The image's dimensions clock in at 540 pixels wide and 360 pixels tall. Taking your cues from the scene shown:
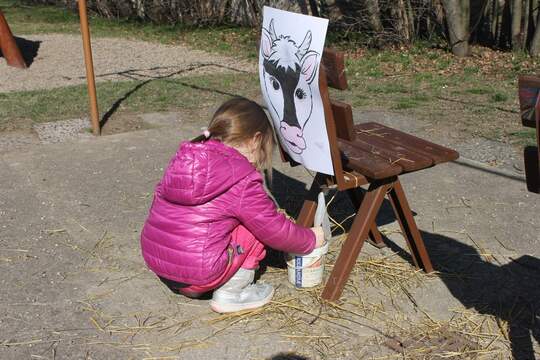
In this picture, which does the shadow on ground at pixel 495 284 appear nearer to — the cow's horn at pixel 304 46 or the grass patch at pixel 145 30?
the cow's horn at pixel 304 46

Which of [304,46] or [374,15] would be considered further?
[374,15]

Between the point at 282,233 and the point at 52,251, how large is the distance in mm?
1603

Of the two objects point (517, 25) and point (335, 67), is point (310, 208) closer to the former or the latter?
point (335, 67)

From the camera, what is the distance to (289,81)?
3.41m

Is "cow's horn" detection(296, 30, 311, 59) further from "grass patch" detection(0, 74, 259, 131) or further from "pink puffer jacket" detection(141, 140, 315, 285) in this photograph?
"grass patch" detection(0, 74, 259, 131)

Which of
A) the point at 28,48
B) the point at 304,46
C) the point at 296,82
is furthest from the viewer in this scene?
the point at 28,48

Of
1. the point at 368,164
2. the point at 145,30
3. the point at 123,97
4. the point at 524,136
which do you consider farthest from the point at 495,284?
the point at 145,30

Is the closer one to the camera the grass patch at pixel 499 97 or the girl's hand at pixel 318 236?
the girl's hand at pixel 318 236

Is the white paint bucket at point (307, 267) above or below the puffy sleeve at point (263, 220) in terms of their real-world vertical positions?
below

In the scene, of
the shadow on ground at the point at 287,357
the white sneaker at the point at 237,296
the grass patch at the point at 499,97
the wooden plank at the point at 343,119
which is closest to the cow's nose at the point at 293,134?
the wooden plank at the point at 343,119

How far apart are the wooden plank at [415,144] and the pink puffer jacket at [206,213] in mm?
832

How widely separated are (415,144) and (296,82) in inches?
33.7

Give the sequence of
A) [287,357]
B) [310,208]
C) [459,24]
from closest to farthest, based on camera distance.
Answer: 1. [287,357]
2. [310,208]
3. [459,24]

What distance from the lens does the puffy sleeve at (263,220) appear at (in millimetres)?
3240
